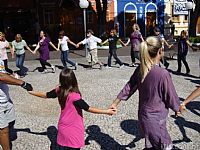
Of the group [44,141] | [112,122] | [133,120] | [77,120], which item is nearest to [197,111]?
[133,120]

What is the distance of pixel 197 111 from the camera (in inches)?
256

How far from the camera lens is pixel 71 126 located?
3.54 meters

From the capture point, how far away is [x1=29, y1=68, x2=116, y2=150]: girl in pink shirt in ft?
11.3

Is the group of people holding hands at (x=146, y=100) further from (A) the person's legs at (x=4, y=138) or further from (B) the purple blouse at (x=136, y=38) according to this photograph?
(B) the purple blouse at (x=136, y=38)

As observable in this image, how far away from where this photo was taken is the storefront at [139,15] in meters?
30.6

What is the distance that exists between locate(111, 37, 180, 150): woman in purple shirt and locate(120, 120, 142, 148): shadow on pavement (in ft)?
4.95

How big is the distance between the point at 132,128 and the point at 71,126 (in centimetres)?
229

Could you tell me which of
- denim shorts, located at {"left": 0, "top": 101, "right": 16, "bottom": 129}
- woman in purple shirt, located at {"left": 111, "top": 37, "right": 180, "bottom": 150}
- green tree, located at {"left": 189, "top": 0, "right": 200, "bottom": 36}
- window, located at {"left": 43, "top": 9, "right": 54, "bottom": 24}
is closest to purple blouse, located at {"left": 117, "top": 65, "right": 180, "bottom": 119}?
woman in purple shirt, located at {"left": 111, "top": 37, "right": 180, "bottom": 150}

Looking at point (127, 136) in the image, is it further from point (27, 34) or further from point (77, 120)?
point (27, 34)

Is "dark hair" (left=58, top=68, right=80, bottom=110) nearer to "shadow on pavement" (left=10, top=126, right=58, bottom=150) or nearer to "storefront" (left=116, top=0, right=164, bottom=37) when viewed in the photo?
"shadow on pavement" (left=10, top=126, right=58, bottom=150)

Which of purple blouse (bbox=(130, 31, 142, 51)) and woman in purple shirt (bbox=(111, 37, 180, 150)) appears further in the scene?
purple blouse (bbox=(130, 31, 142, 51))

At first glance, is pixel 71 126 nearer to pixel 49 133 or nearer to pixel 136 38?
pixel 49 133

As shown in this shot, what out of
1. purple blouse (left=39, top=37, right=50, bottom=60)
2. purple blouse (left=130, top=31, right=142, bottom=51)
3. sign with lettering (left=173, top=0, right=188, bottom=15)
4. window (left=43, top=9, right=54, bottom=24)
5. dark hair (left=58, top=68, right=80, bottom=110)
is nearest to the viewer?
dark hair (left=58, top=68, right=80, bottom=110)

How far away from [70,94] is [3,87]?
129cm
